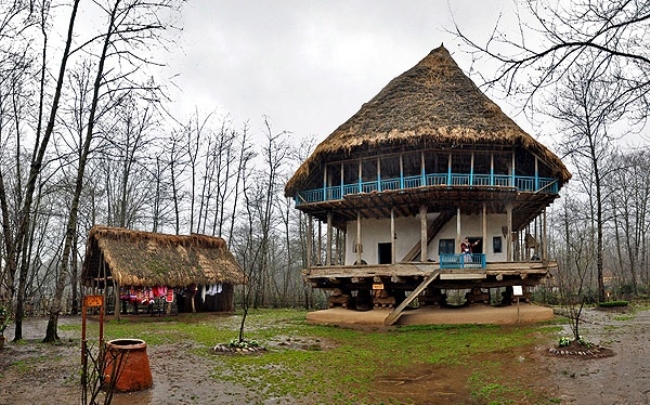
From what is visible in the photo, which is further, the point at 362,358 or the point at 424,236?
the point at 424,236

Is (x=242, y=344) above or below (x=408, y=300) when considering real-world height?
below

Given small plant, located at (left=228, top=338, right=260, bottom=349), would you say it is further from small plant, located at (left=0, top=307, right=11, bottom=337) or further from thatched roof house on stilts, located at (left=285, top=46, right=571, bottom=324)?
thatched roof house on stilts, located at (left=285, top=46, right=571, bottom=324)

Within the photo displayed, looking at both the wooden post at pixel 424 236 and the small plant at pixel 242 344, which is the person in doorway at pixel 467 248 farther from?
the small plant at pixel 242 344

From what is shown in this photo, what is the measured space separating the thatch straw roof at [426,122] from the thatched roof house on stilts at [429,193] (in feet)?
0.17

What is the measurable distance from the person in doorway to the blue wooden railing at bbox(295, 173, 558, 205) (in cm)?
244

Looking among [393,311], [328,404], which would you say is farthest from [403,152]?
[328,404]

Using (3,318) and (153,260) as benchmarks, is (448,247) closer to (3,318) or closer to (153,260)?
(153,260)

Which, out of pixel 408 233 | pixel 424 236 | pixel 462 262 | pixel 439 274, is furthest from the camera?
pixel 408 233

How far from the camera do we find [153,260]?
24172 mm

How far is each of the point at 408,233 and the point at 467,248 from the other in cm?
330

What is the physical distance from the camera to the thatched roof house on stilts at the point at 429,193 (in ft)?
61.4

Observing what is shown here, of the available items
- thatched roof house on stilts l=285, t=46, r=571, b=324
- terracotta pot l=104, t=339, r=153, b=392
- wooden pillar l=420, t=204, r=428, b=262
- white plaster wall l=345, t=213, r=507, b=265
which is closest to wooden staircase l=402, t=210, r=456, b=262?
thatched roof house on stilts l=285, t=46, r=571, b=324

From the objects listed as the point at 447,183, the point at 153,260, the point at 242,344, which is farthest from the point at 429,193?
the point at 153,260

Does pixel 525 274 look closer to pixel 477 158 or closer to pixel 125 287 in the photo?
pixel 477 158
